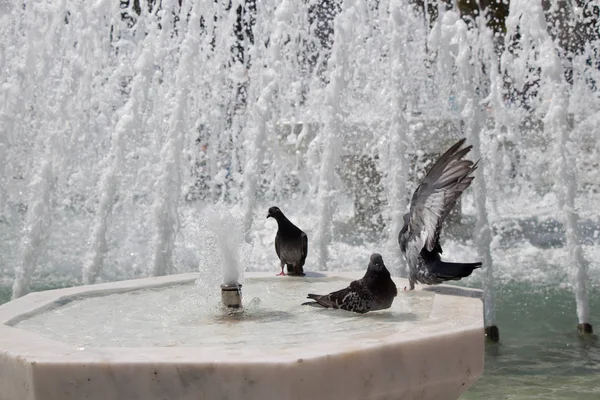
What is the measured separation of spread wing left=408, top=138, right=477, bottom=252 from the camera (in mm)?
3570

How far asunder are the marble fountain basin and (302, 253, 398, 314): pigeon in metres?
0.04

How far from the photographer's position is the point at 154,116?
8977 mm

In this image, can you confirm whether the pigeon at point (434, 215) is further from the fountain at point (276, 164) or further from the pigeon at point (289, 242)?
the pigeon at point (289, 242)

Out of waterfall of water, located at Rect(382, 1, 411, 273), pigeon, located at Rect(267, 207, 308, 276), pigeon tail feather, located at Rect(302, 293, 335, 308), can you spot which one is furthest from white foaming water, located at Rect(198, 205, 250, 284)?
waterfall of water, located at Rect(382, 1, 411, 273)

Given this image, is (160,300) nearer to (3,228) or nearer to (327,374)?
(327,374)

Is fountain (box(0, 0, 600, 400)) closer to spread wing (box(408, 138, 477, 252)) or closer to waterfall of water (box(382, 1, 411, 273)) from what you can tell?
waterfall of water (box(382, 1, 411, 273))

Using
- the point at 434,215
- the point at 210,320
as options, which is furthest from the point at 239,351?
the point at 434,215

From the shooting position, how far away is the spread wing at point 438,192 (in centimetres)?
357

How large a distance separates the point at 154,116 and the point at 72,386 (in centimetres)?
691

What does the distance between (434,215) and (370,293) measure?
65 cm

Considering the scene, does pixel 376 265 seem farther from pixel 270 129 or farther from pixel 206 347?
pixel 270 129

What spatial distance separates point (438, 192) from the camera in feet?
11.9

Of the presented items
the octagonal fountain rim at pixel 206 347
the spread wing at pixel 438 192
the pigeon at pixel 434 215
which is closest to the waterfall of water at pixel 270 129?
the pigeon at pixel 434 215

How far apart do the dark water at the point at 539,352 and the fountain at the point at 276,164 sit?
26mm
